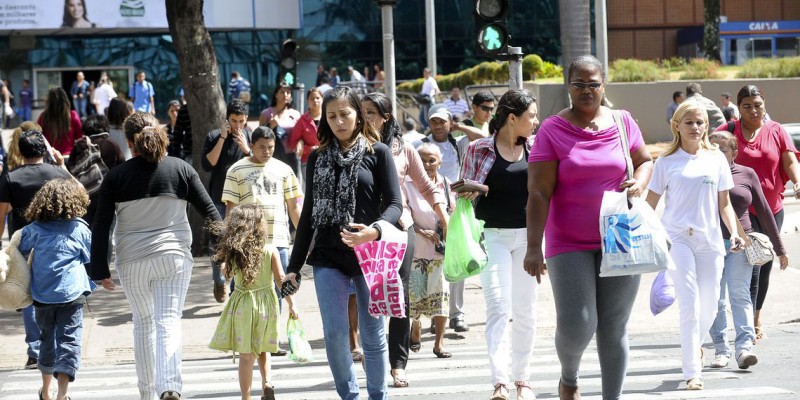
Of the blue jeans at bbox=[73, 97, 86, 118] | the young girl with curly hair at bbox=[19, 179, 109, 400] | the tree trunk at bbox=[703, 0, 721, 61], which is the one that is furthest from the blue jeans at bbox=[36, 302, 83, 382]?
the blue jeans at bbox=[73, 97, 86, 118]

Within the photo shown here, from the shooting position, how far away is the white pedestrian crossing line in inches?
310

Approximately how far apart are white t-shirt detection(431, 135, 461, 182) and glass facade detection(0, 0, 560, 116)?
3846cm

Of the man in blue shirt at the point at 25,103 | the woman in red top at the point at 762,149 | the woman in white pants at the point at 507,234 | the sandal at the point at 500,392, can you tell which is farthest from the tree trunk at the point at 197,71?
the man in blue shirt at the point at 25,103

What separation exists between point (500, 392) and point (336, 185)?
5.59ft

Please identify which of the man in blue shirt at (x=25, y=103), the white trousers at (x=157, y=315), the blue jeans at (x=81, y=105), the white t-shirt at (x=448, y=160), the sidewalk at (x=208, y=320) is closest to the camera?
the white trousers at (x=157, y=315)

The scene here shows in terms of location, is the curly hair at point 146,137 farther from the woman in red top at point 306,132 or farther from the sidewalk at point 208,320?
the woman in red top at point 306,132

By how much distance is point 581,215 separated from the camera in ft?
18.9

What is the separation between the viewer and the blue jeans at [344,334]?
6246 mm

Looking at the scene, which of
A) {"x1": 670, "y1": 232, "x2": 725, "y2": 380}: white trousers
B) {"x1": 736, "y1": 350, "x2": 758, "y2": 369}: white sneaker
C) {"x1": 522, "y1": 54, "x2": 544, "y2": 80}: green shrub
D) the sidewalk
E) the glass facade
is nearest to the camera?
Result: {"x1": 670, "y1": 232, "x2": 725, "y2": 380}: white trousers

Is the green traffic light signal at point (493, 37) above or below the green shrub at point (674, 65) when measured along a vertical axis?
below

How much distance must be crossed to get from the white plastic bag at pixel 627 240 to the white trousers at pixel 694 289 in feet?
6.55

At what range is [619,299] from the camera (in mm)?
5785

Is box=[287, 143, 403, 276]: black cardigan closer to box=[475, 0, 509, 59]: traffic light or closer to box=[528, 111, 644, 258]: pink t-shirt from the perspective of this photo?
box=[528, 111, 644, 258]: pink t-shirt

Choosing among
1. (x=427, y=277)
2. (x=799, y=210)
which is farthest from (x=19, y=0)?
(x=427, y=277)
